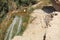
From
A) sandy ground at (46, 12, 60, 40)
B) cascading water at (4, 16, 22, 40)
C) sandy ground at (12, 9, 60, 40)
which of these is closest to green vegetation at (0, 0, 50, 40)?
cascading water at (4, 16, 22, 40)

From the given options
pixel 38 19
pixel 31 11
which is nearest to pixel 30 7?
pixel 31 11

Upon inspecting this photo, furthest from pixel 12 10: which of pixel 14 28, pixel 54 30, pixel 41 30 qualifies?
pixel 54 30

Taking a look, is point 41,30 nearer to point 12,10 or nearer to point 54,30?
point 54,30

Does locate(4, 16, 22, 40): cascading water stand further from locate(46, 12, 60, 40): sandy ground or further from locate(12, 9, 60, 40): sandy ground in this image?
locate(46, 12, 60, 40): sandy ground

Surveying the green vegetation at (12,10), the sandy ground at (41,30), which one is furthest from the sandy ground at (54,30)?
the green vegetation at (12,10)

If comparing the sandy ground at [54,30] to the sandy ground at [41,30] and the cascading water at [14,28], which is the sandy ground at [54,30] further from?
the cascading water at [14,28]

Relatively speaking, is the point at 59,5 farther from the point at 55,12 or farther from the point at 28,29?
the point at 28,29
